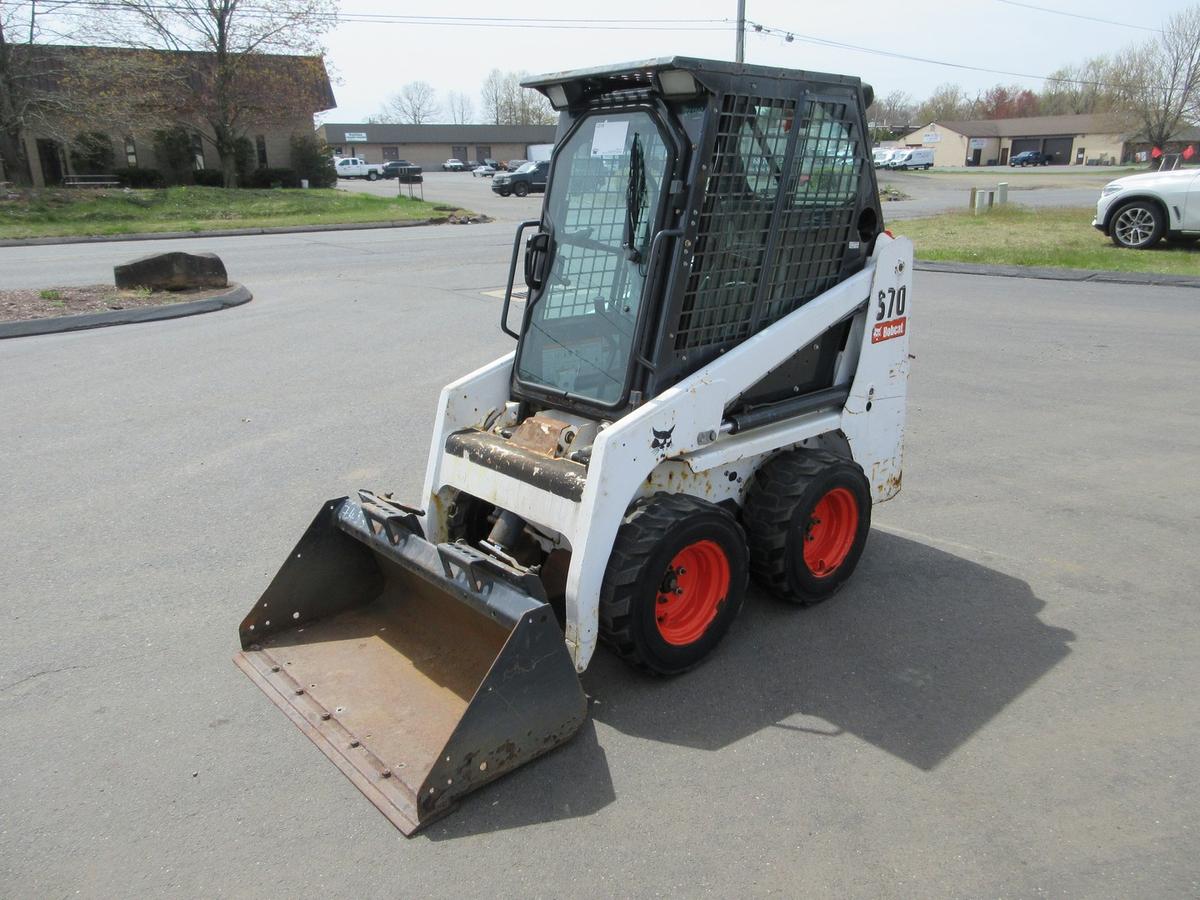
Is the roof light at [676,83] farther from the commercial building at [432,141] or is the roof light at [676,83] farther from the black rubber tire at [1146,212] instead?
the commercial building at [432,141]

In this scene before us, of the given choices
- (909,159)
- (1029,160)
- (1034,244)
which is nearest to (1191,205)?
(1034,244)

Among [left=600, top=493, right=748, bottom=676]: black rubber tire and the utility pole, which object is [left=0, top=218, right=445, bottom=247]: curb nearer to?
the utility pole

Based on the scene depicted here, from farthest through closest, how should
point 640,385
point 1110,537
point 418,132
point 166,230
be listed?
point 418,132
point 166,230
point 1110,537
point 640,385

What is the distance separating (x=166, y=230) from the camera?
23141 mm

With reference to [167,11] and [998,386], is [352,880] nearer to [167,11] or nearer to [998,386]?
[998,386]

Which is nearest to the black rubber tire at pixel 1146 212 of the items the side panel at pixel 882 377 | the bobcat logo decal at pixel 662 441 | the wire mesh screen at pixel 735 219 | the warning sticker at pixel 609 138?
the side panel at pixel 882 377

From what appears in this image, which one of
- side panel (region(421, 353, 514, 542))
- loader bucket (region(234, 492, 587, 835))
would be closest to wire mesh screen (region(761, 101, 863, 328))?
side panel (region(421, 353, 514, 542))

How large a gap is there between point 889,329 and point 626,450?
1.88 meters

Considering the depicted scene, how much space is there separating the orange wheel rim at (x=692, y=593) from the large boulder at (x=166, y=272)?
38.7 ft

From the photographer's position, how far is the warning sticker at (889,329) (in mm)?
4453

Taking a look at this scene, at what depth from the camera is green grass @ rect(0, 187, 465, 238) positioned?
24.0m

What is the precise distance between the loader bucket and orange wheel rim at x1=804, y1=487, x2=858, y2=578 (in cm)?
165

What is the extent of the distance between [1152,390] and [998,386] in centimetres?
128

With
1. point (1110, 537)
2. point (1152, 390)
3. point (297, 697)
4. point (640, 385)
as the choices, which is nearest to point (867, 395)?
point (640, 385)
